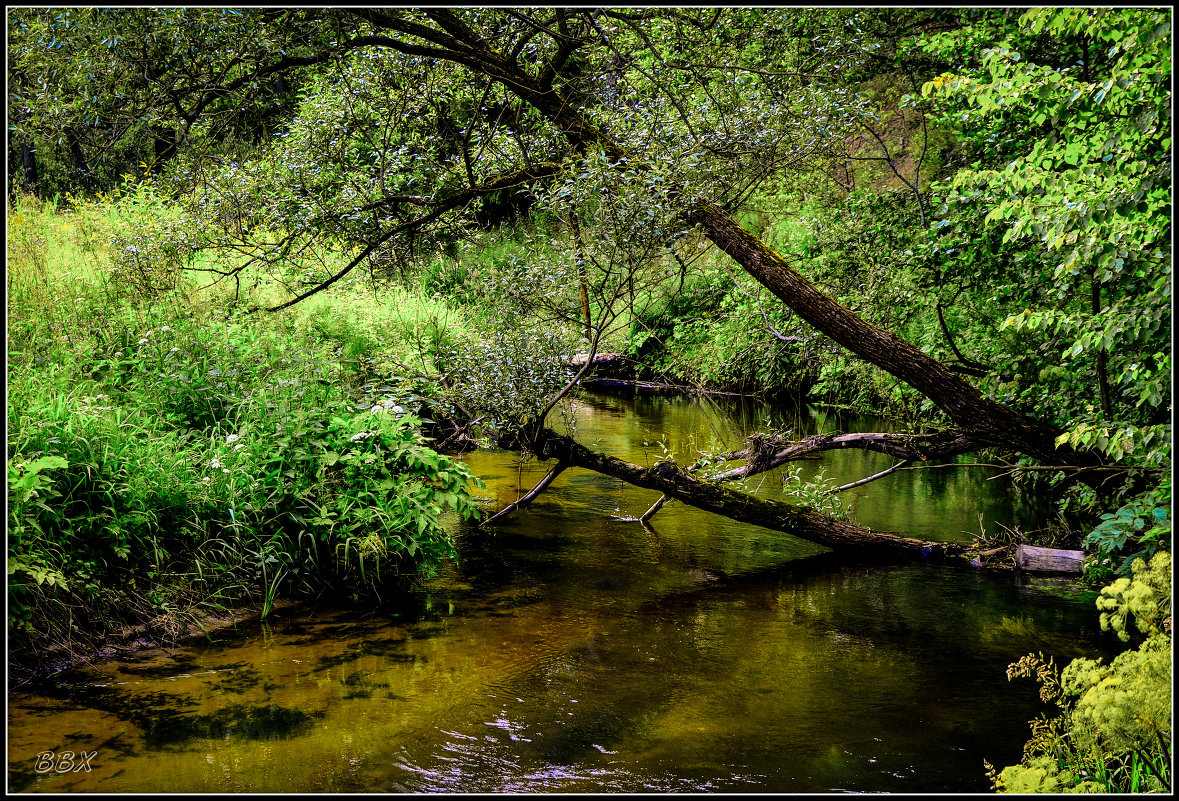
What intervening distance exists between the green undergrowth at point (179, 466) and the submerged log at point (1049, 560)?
4963 mm

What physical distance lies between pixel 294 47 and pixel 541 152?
261cm

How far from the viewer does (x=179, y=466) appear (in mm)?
5371

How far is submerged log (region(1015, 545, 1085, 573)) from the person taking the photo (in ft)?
22.3

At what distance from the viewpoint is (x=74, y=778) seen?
3.49m

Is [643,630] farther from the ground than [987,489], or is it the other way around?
[987,489]

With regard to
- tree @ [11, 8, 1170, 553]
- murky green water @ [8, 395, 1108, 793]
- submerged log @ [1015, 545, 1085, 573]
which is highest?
tree @ [11, 8, 1170, 553]

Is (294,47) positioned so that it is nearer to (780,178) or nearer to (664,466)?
(664,466)

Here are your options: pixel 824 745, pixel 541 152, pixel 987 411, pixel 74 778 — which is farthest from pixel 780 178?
pixel 74 778
